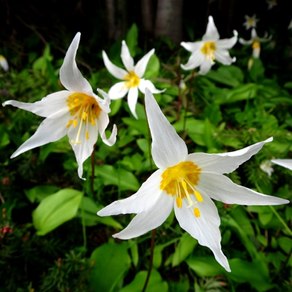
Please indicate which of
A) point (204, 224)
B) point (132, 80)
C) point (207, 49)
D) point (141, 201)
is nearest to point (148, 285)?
point (204, 224)

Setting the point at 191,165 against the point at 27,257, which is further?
the point at 27,257

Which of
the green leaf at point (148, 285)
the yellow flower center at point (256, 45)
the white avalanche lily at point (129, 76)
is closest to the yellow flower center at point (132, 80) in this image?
the white avalanche lily at point (129, 76)

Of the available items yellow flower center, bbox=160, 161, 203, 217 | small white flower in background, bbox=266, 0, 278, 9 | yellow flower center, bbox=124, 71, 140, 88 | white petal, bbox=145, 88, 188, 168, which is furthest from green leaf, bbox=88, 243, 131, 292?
small white flower in background, bbox=266, 0, 278, 9

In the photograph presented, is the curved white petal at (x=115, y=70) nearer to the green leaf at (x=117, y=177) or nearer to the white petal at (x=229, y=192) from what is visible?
the green leaf at (x=117, y=177)

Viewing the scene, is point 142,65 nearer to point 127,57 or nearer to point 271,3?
point 127,57

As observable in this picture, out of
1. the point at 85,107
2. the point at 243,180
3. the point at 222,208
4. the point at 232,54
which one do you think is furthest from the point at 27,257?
the point at 232,54

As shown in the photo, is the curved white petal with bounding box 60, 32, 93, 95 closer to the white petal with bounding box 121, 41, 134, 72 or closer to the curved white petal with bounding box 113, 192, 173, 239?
the curved white petal with bounding box 113, 192, 173, 239

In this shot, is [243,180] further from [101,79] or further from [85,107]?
[101,79]

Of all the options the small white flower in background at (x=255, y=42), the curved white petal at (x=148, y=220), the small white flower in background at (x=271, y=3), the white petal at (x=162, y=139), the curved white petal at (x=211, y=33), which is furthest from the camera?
the small white flower in background at (x=271, y=3)
